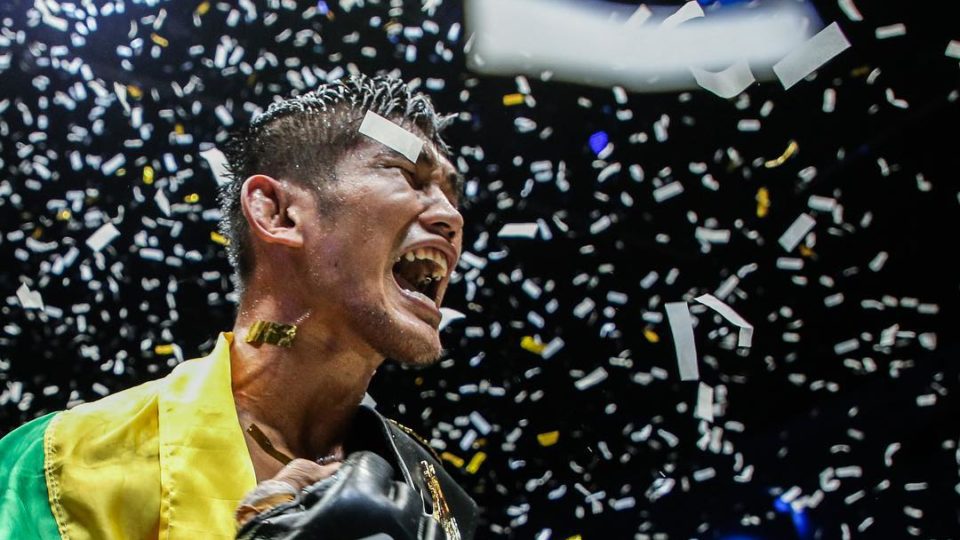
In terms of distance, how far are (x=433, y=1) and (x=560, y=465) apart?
96 cm

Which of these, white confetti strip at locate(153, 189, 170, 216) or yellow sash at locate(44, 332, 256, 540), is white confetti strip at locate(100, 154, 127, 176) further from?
yellow sash at locate(44, 332, 256, 540)

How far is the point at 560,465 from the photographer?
1.95 metres

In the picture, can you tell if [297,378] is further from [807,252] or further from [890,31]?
[890,31]

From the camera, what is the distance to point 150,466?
1100 millimetres

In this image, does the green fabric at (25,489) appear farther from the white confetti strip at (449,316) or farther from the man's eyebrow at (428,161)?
the white confetti strip at (449,316)

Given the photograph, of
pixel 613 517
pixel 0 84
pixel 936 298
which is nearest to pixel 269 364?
pixel 0 84

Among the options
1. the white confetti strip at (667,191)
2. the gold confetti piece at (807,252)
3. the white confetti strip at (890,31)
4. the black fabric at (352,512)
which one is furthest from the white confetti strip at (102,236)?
the white confetti strip at (890,31)

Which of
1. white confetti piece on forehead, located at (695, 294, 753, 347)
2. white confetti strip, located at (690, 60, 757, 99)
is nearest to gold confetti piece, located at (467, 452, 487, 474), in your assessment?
white confetti piece on forehead, located at (695, 294, 753, 347)

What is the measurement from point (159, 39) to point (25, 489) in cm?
89

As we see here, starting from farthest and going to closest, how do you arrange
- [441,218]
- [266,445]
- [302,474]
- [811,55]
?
[811,55], [441,218], [266,445], [302,474]

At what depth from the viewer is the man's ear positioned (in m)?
1.36

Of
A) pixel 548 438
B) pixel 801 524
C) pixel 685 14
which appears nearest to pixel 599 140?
pixel 685 14

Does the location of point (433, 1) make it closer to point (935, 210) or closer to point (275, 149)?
point (275, 149)

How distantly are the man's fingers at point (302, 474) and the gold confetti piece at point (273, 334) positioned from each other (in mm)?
286
